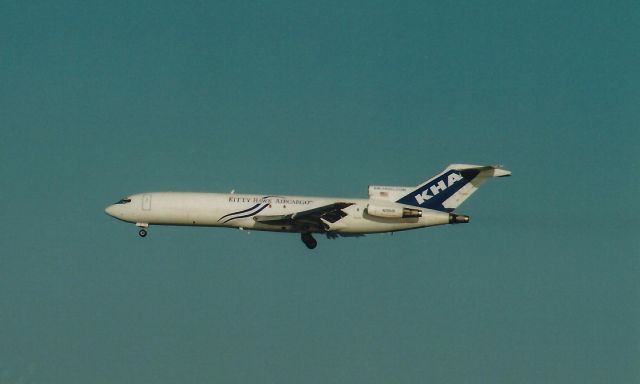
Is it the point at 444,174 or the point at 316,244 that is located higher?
the point at 444,174

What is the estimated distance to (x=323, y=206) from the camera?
221 feet

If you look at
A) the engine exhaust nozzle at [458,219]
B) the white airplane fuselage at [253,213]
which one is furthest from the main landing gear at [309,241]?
the engine exhaust nozzle at [458,219]

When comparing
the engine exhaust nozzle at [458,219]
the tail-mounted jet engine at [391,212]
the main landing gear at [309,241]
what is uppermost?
the tail-mounted jet engine at [391,212]

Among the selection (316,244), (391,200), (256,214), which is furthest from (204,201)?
(391,200)

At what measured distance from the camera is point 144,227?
7006cm

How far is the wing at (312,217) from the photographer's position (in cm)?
6700

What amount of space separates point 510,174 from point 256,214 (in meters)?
16.5

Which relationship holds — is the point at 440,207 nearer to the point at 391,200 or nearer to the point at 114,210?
the point at 391,200

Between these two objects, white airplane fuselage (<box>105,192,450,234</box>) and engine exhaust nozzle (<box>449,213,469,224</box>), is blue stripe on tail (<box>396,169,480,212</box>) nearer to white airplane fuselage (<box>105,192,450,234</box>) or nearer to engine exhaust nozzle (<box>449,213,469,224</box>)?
white airplane fuselage (<box>105,192,450,234</box>)

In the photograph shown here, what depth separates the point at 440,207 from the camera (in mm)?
70000

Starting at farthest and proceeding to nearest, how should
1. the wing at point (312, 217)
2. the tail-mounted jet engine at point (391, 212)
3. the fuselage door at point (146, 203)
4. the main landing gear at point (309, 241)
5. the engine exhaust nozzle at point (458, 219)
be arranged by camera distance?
the fuselage door at point (146, 203) < the main landing gear at point (309, 241) < the engine exhaust nozzle at point (458, 219) < the tail-mounted jet engine at point (391, 212) < the wing at point (312, 217)

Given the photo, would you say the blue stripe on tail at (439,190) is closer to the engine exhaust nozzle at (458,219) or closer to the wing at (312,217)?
the engine exhaust nozzle at (458,219)

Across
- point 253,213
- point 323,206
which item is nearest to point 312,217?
point 323,206

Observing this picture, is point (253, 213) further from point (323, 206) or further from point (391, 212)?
point (391, 212)
